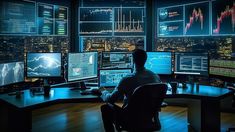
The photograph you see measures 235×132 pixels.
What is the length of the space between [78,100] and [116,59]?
5.91 ft

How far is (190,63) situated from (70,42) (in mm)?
2669

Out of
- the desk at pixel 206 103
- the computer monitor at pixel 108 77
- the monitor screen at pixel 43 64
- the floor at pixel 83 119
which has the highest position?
the monitor screen at pixel 43 64

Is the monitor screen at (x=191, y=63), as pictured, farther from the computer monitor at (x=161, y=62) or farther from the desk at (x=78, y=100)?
the desk at (x=78, y=100)

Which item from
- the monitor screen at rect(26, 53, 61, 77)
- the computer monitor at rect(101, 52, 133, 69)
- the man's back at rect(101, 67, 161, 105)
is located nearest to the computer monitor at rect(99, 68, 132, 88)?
the monitor screen at rect(26, 53, 61, 77)

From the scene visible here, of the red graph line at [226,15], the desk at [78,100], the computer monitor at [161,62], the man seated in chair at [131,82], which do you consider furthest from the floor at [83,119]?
the red graph line at [226,15]

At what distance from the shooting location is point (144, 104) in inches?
109

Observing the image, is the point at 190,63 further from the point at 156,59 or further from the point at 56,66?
the point at 56,66

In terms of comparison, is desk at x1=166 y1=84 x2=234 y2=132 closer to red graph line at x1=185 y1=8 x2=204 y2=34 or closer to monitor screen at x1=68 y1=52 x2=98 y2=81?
monitor screen at x1=68 y1=52 x2=98 y2=81

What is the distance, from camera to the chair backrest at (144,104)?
269 cm

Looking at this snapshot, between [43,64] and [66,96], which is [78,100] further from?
[43,64]

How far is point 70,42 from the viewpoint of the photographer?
5.93 meters

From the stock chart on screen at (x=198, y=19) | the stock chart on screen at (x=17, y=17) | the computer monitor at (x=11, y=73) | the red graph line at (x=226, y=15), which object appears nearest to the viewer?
the computer monitor at (x=11, y=73)

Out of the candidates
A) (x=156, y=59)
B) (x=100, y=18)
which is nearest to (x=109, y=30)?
(x=100, y=18)

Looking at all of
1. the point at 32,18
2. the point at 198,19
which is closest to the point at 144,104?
the point at 32,18
